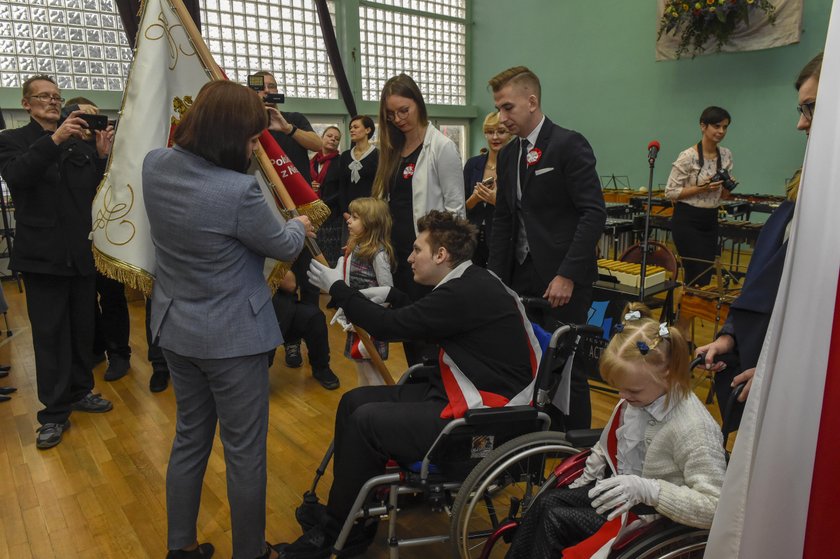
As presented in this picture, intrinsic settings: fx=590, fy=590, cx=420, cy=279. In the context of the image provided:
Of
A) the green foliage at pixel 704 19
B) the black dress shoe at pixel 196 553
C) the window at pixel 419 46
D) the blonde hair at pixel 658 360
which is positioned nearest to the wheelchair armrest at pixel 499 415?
the blonde hair at pixel 658 360

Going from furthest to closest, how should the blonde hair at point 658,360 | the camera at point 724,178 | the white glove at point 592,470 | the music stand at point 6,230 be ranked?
the music stand at point 6,230, the camera at point 724,178, the white glove at point 592,470, the blonde hair at point 658,360

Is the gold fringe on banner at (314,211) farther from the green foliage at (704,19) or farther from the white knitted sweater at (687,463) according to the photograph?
the green foliage at (704,19)

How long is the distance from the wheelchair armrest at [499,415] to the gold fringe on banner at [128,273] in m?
→ 1.14

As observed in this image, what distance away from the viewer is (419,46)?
10.6m

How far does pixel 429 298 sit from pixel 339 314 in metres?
0.64

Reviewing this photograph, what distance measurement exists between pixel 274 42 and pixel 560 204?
774 centimetres

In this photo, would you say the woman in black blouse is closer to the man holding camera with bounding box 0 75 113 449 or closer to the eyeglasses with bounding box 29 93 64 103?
the man holding camera with bounding box 0 75 113 449

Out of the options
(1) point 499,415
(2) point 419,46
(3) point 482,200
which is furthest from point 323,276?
(2) point 419,46

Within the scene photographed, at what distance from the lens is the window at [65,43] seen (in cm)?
666

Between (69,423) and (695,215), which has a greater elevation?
(695,215)

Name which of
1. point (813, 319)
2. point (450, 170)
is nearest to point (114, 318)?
point (450, 170)

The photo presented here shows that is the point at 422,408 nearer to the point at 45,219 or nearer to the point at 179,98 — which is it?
the point at 179,98

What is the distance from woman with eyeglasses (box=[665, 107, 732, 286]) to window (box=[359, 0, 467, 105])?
6639 mm

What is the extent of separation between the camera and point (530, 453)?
1.62 m
